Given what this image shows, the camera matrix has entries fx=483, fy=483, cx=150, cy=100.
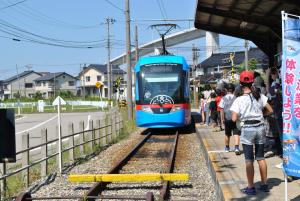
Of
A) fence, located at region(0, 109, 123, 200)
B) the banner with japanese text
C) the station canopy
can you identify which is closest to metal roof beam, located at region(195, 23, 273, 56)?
the station canopy

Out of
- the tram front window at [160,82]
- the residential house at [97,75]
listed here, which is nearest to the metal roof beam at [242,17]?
the tram front window at [160,82]

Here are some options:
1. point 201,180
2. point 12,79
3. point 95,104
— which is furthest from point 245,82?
point 12,79

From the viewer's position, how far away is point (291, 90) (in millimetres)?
5656

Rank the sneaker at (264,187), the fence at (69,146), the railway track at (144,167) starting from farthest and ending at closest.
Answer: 1. the fence at (69,146)
2. the railway track at (144,167)
3. the sneaker at (264,187)

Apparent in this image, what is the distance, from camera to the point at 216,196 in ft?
27.2

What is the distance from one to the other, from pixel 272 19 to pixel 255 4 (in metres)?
0.79

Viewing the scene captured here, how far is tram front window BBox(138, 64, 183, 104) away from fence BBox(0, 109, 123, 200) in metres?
1.76

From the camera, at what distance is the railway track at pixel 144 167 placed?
770 cm

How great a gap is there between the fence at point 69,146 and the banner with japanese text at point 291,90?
5.23 metres

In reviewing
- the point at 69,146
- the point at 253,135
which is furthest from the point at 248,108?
the point at 69,146

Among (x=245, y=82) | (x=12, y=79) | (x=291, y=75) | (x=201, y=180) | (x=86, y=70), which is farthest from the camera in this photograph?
(x=12, y=79)

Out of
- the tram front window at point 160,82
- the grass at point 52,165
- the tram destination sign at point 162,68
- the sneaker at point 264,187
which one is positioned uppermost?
the tram destination sign at point 162,68

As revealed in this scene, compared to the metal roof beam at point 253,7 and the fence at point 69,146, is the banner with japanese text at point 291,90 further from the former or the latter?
the metal roof beam at point 253,7

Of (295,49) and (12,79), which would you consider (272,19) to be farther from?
(12,79)
